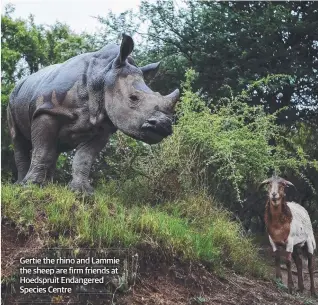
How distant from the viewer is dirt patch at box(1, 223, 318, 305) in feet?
14.7

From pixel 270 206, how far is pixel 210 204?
998 millimetres

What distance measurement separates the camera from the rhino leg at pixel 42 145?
565 cm

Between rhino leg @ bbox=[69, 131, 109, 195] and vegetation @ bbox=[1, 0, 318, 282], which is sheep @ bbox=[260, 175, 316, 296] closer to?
vegetation @ bbox=[1, 0, 318, 282]

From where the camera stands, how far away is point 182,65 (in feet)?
42.0

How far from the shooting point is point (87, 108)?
5.63m

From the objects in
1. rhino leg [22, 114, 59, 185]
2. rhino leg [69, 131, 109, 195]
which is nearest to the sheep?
rhino leg [69, 131, 109, 195]

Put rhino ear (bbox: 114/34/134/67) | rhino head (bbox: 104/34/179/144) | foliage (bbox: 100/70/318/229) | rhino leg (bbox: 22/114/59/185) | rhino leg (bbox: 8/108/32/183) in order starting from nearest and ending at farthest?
1. rhino head (bbox: 104/34/179/144)
2. rhino ear (bbox: 114/34/134/67)
3. rhino leg (bbox: 22/114/59/185)
4. rhino leg (bbox: 8/108/32/183)
5. foliage (bbox: 100/70/318/229)

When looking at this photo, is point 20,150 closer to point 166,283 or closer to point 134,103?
point 134,103

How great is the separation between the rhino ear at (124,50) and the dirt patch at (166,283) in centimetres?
191

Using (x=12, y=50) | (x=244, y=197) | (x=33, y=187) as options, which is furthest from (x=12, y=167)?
(x=33, y=187)

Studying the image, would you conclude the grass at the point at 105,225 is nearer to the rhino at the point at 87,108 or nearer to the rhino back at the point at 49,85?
the rhino at the point at 87,108

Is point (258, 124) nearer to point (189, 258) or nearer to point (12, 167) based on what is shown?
point (189, 258)

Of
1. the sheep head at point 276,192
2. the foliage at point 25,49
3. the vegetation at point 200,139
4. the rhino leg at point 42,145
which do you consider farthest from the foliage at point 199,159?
the foliage at point 25,49

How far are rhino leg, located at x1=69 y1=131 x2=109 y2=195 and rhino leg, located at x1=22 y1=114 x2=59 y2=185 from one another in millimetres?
281
